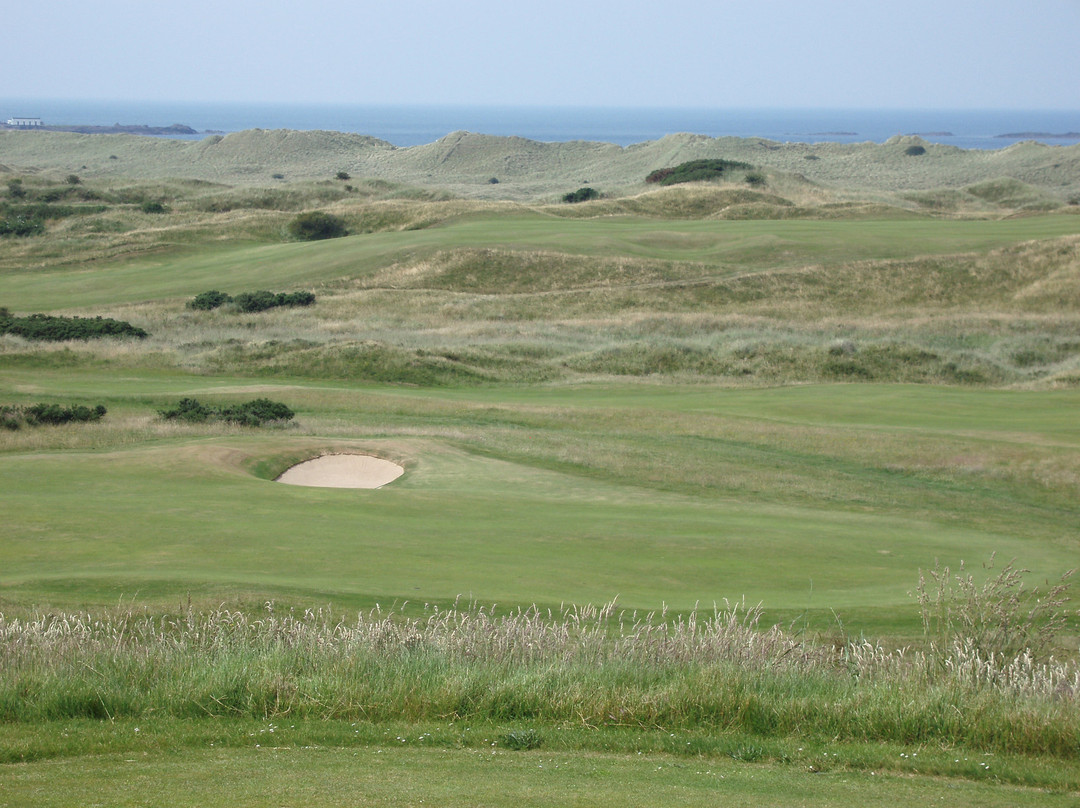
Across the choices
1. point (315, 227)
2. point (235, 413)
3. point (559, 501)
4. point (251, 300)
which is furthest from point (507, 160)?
point (559, 501)

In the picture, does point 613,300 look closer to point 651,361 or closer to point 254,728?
point 651,361

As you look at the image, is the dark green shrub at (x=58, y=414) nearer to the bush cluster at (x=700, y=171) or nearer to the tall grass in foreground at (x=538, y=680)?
the tall grass in foreground at (x=538, y=680)

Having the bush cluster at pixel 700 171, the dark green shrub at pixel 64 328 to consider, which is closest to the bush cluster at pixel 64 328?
the dark green shrub at pixel 64 328

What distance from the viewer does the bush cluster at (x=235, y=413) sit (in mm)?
24344

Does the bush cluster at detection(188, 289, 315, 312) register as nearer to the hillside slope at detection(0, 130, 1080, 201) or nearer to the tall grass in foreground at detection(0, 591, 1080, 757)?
the tall grass in foreground at detection(0, 591, 1080, 757)

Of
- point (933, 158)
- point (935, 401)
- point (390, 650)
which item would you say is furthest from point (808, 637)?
point (933, 158)

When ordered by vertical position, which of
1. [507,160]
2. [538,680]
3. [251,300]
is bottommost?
[538,680]

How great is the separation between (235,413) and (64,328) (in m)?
17.2

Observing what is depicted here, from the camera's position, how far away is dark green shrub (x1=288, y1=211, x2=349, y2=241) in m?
65.4

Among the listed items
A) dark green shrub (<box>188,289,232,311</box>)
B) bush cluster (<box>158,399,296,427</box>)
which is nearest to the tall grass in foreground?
bush cluster (<box>158,399,296,427</box>)

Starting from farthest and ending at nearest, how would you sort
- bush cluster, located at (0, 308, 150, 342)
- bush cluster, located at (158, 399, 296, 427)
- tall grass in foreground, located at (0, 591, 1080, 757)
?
bush cluster, located at (0, 308, 150, 342), bush cluster, located at (158, 399, 296, 427), tall grass in foreground, located at (0, 591, 1080, 757)

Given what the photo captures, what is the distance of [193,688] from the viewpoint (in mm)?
8453

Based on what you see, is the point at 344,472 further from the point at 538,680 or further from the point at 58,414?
the point at 538,680

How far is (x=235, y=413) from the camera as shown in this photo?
24656 mm
